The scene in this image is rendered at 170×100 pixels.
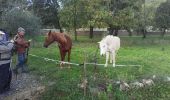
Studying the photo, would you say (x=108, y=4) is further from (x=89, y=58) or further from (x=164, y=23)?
(x=89, y=58)

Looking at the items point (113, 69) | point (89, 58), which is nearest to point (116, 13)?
point (89, 58)

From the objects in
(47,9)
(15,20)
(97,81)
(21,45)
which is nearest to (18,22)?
(15,20)

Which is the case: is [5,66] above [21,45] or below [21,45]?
below

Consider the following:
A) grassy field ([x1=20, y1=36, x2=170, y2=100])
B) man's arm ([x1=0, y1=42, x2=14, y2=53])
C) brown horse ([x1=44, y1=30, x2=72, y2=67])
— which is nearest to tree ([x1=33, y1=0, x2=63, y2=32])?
grassy field ([x1=20, y1=36, x2=170, y2=100])

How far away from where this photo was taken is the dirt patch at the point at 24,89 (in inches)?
529

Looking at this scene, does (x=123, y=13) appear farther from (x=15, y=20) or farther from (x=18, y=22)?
(x=15, y=20)

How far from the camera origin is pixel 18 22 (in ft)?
91.6

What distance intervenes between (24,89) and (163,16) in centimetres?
3740

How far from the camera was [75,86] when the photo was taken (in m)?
13.9

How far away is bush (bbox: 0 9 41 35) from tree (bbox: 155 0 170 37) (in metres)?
23.5

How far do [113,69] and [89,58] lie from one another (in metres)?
3.00

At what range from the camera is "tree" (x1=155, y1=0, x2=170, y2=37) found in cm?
4903

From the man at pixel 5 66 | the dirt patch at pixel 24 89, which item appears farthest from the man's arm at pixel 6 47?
the dirt patch at pixel 24 89

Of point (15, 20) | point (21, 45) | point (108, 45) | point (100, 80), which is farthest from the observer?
point (15, 20)
